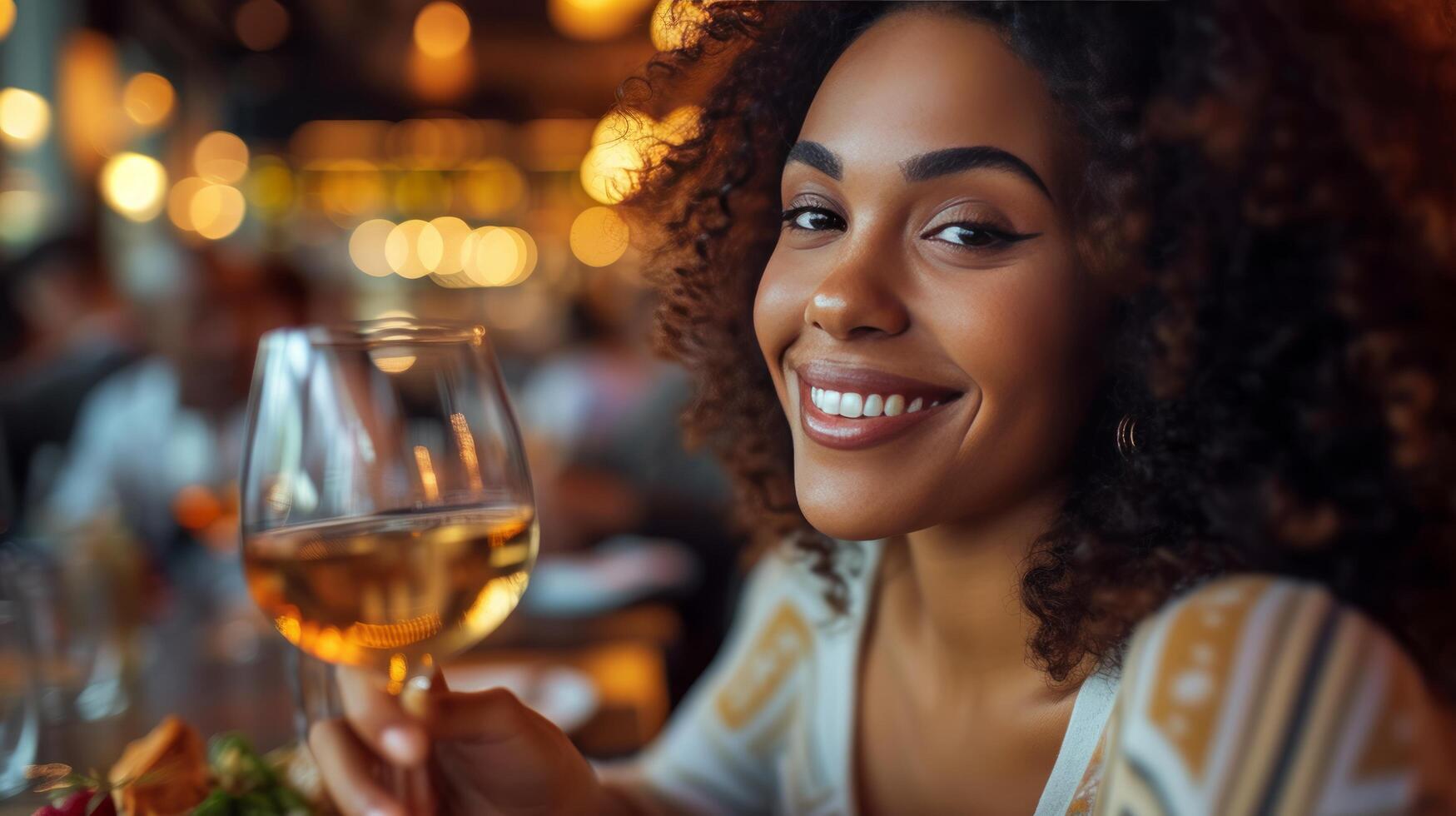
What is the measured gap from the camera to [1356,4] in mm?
420

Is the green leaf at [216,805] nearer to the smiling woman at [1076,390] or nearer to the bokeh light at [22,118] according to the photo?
the smiling woman at [1076,390]

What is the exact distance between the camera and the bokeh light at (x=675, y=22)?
2.39 feet

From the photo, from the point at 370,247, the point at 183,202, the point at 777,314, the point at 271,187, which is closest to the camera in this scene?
the point at 777,314

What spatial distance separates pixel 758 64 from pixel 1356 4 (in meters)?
0.34

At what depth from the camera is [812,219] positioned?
60cm

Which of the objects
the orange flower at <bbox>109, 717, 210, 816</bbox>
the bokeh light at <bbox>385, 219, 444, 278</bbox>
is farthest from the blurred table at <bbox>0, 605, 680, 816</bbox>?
the bokeh light at <bbox>385, 219, 444, 278</bbox>

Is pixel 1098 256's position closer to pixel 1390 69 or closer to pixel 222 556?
pixel 1390 69

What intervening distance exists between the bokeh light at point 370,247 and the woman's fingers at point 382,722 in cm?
944

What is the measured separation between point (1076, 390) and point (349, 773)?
42 cm

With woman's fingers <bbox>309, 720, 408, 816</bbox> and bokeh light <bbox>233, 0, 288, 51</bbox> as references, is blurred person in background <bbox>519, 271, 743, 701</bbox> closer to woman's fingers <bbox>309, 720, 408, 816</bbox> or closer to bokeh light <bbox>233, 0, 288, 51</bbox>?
A: woman's fingers <bbox>309, 720, 408, 816</bbox>

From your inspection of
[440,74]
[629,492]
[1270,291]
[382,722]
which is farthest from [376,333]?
[440,74]

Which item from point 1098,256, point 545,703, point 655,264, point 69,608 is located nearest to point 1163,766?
point 1098,256

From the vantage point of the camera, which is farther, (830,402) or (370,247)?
(370,247)

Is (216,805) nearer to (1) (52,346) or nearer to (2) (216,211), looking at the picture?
(1) (52,346)
